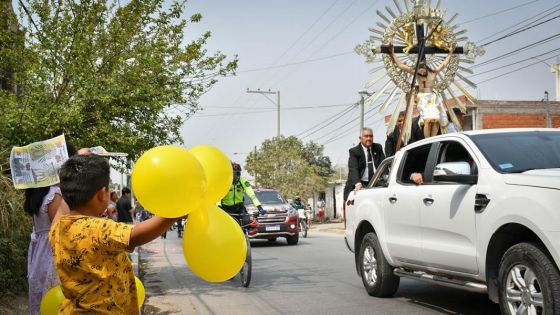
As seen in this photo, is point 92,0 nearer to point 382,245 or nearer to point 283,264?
point 382,245

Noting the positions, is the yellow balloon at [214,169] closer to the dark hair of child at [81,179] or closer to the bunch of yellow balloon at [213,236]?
the bunch of yellow balloon at [213,236]

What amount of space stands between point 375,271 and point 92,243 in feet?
18.7

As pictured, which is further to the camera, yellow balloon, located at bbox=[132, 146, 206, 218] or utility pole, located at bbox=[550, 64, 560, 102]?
utility pole, located at bbox=[550, 64, 560, 102]

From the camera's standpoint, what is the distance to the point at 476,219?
564 centimetres

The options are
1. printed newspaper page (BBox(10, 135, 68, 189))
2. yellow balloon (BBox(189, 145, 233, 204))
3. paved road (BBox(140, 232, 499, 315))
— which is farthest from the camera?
paved road (BBox(140, 232, 499, 315))

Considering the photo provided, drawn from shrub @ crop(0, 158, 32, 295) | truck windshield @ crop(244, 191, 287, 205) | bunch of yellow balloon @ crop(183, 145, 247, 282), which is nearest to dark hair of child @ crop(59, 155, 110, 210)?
bunch of yellow balloon @ crop(183, 145, 247, 282)

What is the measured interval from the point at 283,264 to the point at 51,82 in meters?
6.34

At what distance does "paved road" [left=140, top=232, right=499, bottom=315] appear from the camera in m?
7.39

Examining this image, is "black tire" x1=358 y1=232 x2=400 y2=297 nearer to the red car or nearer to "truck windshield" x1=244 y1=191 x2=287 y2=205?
the red car

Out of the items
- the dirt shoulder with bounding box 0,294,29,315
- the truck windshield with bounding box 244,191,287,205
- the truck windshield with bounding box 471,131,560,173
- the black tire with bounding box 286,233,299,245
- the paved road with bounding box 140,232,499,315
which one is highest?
the truck windshield with bounding box 471,131,560,173

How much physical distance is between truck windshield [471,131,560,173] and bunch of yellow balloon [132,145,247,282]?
3.23 metres

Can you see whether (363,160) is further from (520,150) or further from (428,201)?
(520,150)

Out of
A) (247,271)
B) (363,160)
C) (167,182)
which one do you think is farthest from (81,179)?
(363,160)

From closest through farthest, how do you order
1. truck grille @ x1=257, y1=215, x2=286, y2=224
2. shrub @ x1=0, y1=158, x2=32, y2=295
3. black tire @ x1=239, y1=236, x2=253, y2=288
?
shrub @ x1=0, y1=158, x2=32, y2=295
black tire @ x1=239, y1=236, x2=253, y2=288
truck grille @ x1=257, y1=215, x2=286, y2=224
